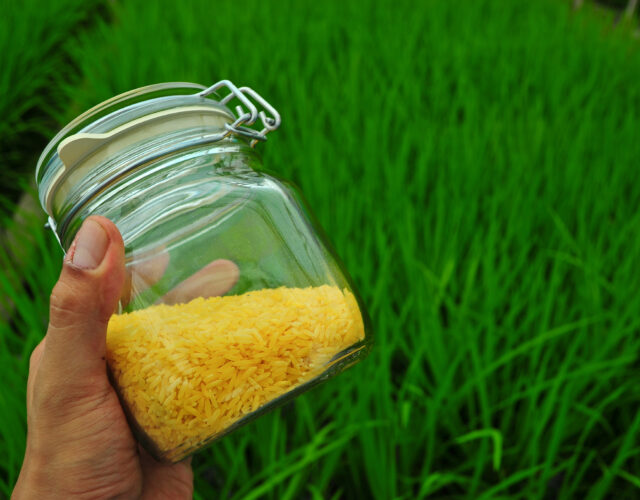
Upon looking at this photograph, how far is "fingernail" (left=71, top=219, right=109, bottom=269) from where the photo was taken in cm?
49

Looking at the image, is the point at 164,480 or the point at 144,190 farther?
the point at 164,480

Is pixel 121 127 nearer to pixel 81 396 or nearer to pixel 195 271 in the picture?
pixel 195 271

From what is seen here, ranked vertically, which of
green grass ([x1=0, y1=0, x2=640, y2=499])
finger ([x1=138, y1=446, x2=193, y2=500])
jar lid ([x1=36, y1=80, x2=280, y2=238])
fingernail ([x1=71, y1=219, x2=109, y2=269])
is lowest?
finger ([x1=138, y1=446, x2=193, y2=500])

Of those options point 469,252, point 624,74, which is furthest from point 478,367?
point 624,74

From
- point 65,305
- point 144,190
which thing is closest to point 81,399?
point 65,305

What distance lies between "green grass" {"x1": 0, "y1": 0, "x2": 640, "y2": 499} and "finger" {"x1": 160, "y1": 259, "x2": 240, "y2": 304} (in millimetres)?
255

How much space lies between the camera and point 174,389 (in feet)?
1.63

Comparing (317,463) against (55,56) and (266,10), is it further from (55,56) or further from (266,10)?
(55,56)

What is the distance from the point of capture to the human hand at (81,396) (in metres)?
0.50

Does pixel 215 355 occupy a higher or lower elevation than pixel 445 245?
higher

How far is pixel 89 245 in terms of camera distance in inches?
19.4

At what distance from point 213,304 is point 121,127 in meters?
0.19

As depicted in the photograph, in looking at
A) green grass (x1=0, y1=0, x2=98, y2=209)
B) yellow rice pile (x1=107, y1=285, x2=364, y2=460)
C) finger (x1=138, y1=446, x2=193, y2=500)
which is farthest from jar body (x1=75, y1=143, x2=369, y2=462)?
green grass (x1=0, y1=0, x2=98, y2=209)

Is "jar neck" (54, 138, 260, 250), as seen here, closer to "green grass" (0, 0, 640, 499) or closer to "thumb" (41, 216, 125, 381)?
"thumb" (41, 216, 125, 381)
